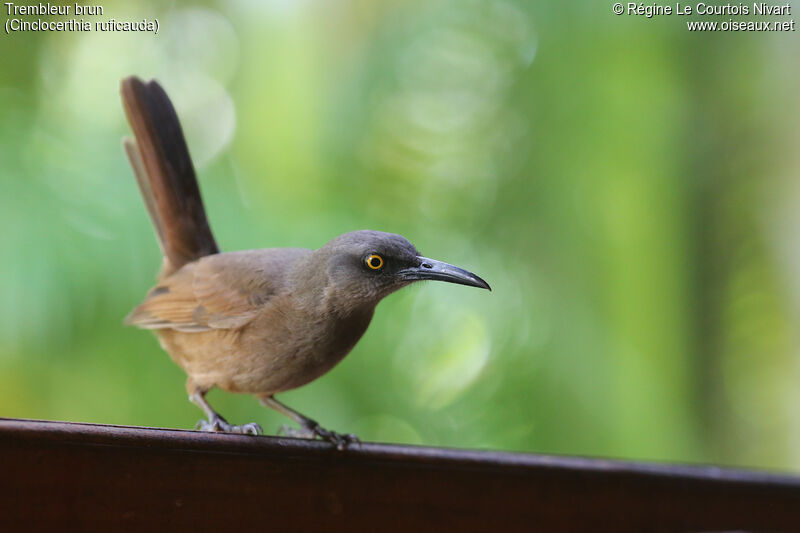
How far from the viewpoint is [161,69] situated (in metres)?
2.26

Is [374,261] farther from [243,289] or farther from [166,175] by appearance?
[166,175]

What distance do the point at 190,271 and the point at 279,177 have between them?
69 cm

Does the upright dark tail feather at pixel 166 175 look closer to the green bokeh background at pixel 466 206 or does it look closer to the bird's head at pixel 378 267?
the green bokeh background at pixel 466 206

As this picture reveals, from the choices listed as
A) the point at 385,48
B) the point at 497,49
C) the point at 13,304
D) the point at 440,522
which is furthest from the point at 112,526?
the point at 497,49

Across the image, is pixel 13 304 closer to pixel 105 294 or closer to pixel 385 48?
pixel 105 294

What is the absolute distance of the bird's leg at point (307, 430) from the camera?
1.83 m

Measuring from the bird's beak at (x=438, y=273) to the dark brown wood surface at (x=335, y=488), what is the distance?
449mm

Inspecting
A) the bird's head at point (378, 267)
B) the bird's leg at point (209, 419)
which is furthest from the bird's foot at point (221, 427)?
the bird's head at point (378, 267)

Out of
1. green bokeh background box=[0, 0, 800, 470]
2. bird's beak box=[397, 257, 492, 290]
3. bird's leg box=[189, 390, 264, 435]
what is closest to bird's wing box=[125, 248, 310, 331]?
bird's leg box=[189, 390, 264, 435]

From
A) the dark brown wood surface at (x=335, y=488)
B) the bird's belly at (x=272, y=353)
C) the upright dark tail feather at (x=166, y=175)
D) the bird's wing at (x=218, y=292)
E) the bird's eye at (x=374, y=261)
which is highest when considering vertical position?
the upright dark tail feather at (x=166, y=175)

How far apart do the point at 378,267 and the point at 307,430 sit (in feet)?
1.88

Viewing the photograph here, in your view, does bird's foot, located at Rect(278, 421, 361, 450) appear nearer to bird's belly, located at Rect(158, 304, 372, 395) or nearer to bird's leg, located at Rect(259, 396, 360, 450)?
bird's leg, located at Rect(259, 396, 360, 450)

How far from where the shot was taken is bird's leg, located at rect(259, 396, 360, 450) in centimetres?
183

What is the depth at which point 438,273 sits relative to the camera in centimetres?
184
